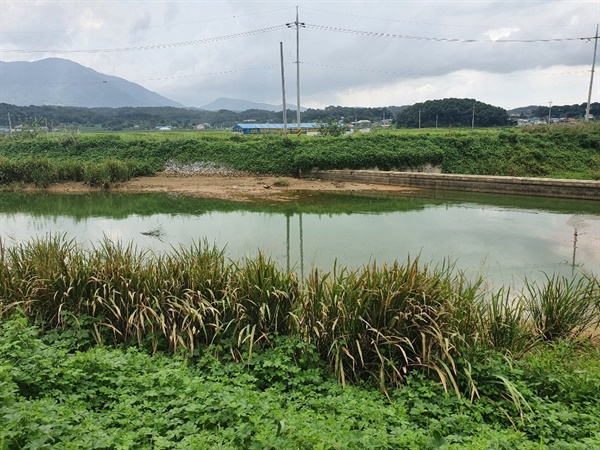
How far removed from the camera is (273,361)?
283cm

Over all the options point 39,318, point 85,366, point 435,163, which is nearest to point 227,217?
point 39,318

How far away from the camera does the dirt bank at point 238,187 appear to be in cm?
1400

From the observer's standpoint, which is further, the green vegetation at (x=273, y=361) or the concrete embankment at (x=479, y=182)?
the concrete embankment at (x=479, y=182)

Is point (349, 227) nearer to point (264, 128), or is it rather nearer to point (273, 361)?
point (273, 361)

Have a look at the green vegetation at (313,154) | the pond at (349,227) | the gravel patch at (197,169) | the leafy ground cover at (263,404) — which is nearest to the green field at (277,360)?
the leafy ground cover at (263,404)

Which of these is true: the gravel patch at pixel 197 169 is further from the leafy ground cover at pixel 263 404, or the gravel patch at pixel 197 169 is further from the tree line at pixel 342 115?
the leafy ground cover at pixel 263 404

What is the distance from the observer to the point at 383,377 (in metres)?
2.74

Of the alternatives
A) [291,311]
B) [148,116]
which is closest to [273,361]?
[291,311]

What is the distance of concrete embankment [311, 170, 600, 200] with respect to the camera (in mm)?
12188

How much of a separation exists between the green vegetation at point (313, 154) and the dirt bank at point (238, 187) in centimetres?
62

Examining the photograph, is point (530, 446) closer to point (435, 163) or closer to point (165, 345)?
point (165, 345)

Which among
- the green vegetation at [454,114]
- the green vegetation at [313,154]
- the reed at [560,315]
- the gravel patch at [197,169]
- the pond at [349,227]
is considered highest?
the green vegetation at [454,114]

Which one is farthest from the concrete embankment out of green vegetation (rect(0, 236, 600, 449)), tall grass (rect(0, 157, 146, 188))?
green vegetation (rect(0, 236, 600, 449))

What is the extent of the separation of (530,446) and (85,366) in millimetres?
2330
